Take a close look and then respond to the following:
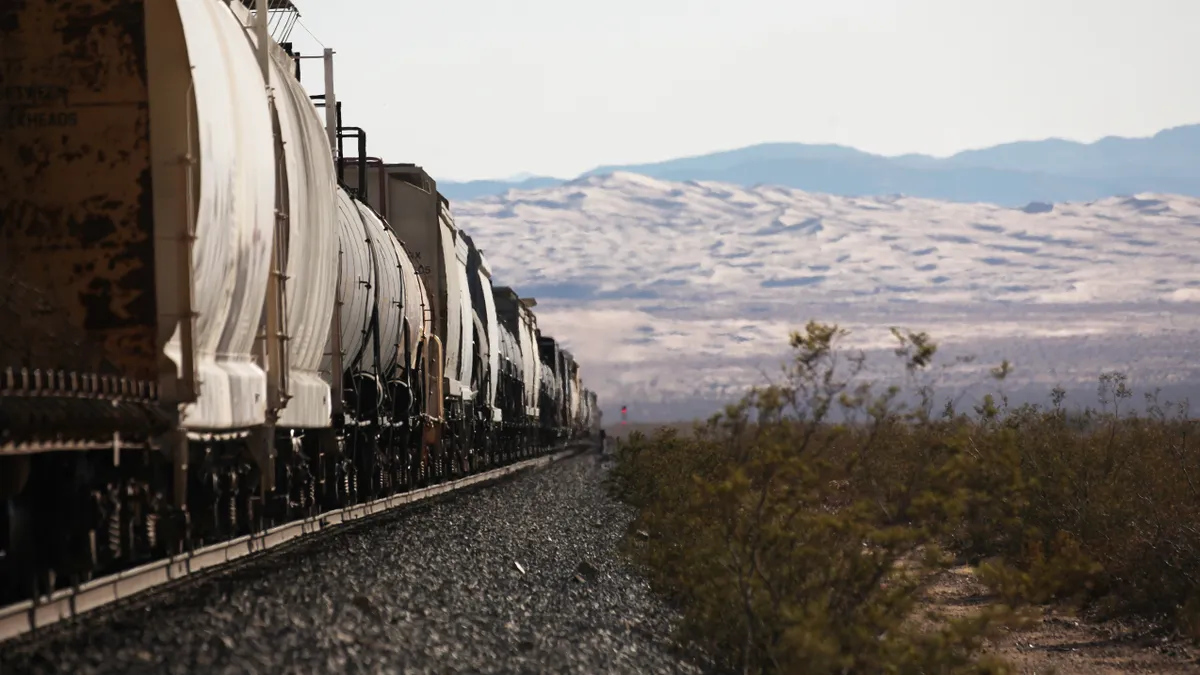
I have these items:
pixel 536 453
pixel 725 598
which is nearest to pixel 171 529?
pixel 725 598

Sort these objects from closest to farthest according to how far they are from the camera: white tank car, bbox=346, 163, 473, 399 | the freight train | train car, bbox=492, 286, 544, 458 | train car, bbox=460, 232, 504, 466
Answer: the freight train → white tank car, bbox=346, 163, 473, 399 → train car, bbox=460, 232, 504, 466 → train car, bbox=492, 286, 544, 458

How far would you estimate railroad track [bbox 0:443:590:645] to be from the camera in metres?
8.09

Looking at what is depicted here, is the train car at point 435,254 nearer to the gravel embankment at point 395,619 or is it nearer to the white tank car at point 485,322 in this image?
the white tank car at point 485,322

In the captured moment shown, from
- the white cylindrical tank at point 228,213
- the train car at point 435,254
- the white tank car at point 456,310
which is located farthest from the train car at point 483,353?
the white cylindrical tank at point 228,213

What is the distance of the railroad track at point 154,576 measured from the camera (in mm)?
8086

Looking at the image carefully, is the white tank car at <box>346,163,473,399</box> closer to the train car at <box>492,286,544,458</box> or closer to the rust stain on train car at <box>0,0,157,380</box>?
Result: the train car at <box>492,286,544,458</box>

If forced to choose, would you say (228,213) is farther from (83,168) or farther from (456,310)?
(456,310)

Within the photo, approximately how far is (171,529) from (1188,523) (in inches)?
399

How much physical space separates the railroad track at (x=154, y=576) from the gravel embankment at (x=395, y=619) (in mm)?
263

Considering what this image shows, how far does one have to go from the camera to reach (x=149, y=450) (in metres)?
9.21

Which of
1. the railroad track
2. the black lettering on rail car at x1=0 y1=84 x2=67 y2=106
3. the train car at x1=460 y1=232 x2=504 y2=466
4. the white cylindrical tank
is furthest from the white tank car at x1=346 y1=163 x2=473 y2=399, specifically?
the black lettering on rail car at x1=0 y1=84 x2=67 y2=106

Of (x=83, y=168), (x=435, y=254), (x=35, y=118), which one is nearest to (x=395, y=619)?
(x=83, y=168)

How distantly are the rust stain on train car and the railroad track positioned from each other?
1.33m

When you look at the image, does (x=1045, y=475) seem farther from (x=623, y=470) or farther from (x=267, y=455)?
(x=623, y=470)
